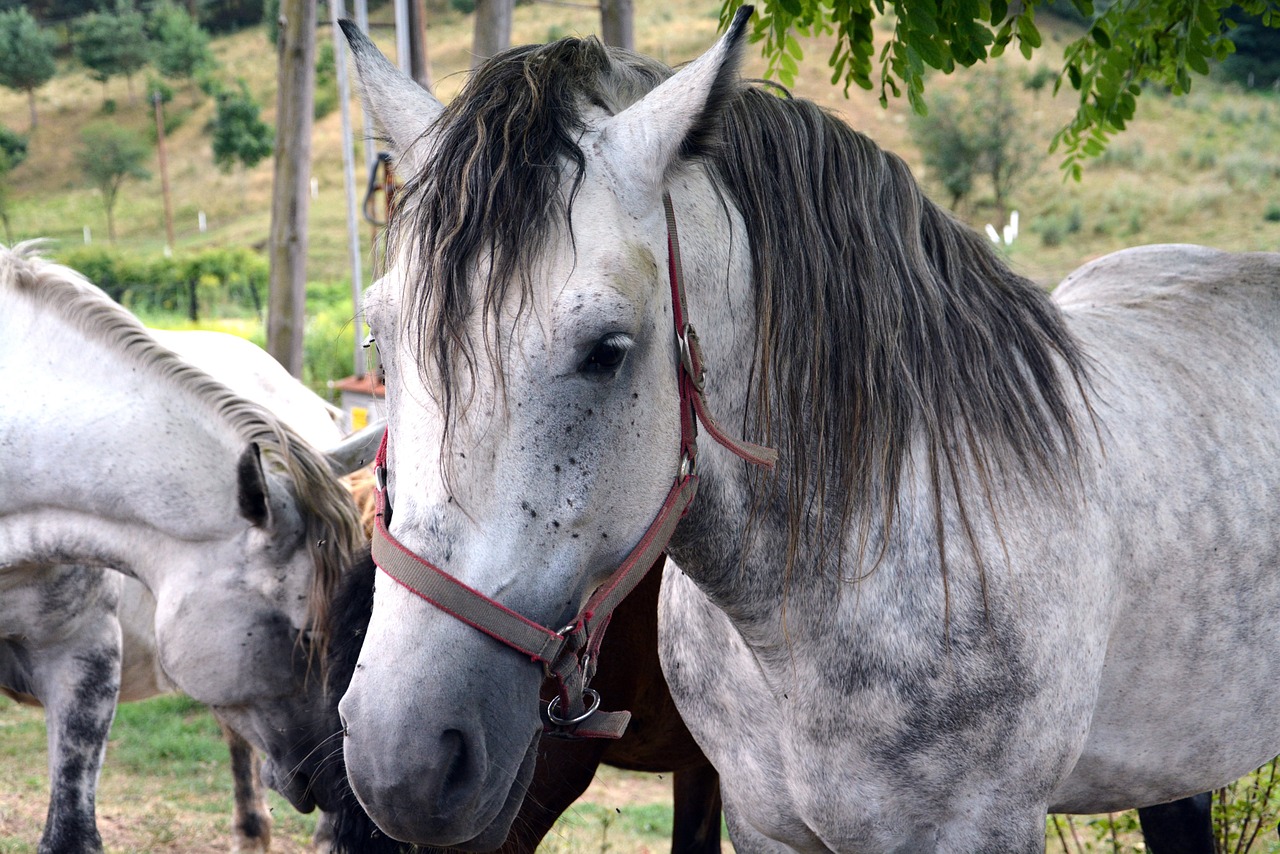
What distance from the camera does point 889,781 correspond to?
1896 millimetres

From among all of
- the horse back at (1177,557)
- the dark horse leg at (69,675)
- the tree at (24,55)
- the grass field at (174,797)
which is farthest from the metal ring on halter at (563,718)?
the tree at (24,55)

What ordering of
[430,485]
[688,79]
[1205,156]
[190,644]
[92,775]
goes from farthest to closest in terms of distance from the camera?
[1205,156] → [92,775] → [190,644] → [688,79] → [430,485]

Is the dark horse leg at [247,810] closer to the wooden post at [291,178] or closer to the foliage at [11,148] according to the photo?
the wooden post at [291,178]

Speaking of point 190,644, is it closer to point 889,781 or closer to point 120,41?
point 889,781

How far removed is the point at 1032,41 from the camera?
9.90ft

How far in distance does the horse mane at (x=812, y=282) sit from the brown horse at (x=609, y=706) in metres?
1.10

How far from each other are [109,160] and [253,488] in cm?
4621

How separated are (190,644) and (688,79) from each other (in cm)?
271

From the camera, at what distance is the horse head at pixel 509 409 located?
1378 mm

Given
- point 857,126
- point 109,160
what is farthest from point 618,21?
point 109,160

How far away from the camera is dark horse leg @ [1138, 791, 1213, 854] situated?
10.7 ft

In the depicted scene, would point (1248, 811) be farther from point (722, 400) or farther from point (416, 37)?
point (416, 37)

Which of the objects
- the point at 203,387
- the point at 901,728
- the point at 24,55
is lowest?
the point at 24,55

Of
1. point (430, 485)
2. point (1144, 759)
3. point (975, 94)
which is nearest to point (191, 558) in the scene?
point (430, 485)
